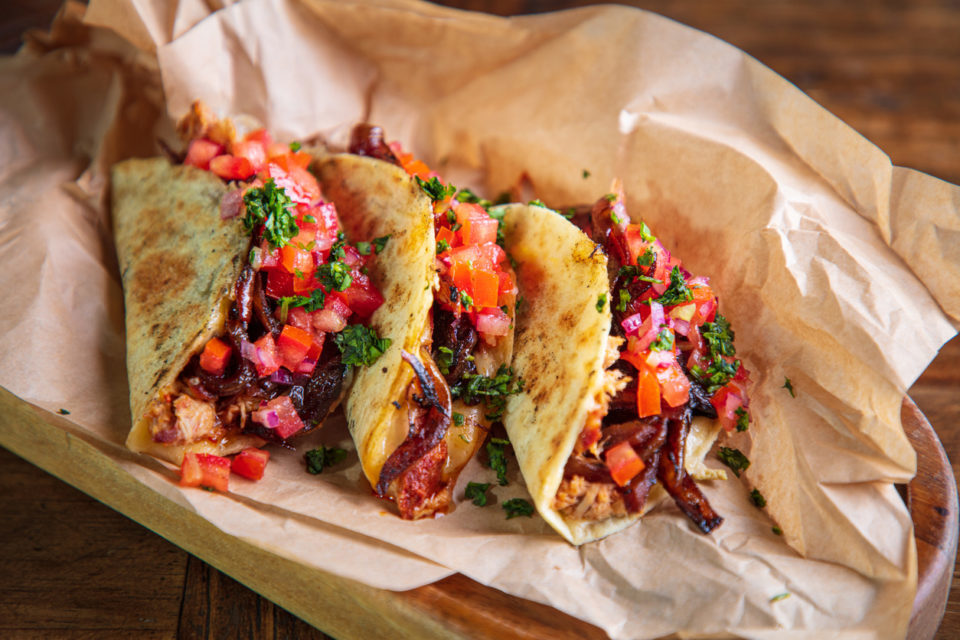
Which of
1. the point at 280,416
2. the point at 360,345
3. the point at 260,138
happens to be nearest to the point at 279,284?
the point at 360,345

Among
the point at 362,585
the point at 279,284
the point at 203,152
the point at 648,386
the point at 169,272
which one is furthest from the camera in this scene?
the point at 203,152

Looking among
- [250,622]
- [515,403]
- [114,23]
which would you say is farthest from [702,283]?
[114,23]

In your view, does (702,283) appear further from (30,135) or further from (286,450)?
(30,135)

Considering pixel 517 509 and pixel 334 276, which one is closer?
pixel 517 509

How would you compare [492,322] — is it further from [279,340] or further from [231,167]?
[231,167]

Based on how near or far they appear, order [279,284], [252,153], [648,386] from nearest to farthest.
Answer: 1. [648,386]
2. [279,284]
3. [252,153]

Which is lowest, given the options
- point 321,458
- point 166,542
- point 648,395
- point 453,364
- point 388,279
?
point 166,542

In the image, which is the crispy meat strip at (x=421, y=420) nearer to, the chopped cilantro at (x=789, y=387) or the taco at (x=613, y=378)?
the taco at (x=613, y=378)
